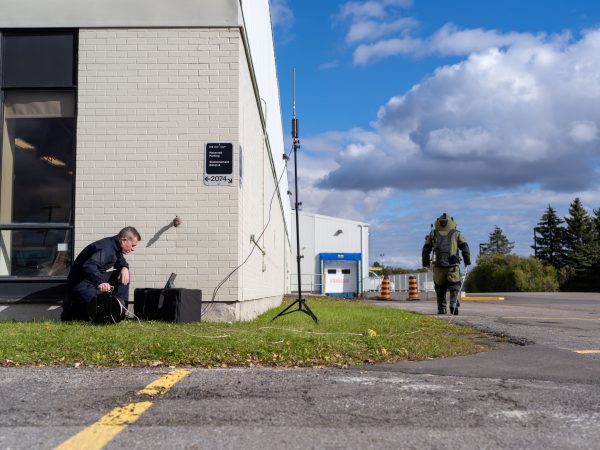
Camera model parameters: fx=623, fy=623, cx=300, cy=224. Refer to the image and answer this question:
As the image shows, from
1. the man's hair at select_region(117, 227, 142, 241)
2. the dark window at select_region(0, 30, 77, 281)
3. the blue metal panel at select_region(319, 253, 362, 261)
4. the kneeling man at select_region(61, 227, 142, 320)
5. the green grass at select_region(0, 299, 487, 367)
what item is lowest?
the green grass at select_region(0, 299, 487, 367)

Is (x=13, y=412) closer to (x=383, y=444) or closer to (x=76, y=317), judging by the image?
(x=383, y=444)

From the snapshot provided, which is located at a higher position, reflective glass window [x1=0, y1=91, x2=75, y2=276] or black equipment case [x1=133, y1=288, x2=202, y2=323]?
reflective glass window [x1=0, y1=91, x2=75, y2=276]

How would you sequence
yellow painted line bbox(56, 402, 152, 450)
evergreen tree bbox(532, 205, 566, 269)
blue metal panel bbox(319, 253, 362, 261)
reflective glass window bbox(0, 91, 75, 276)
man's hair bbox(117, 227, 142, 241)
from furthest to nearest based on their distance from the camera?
evergreen tree bbox(532, 205, 566, 269)
blue metal panel bbox(319, 253, 362, 261)
reflective glass window bbox(0, 91, 75, 276)
man's hair bbox(117, 227, 142, 241)
yellow painted line bbox(56, 402, 152, 450)

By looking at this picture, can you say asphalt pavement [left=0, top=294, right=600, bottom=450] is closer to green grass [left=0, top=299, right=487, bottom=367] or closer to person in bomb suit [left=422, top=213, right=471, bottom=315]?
green grass [left=0, top=299, right=487, bottom=367]

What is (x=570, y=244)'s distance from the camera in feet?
269

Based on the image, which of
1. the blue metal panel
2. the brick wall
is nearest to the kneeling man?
the brick wall

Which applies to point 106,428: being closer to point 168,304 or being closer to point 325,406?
point 325,406

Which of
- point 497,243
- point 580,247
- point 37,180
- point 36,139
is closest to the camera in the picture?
point 37,180

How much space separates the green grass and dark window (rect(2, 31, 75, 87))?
3.79m

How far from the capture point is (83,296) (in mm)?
7738

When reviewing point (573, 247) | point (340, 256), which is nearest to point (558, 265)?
point (573, 247)

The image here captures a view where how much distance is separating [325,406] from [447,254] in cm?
935

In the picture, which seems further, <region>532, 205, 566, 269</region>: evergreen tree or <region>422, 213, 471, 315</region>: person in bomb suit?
<region>532, 205, 566, 269</region>: evergreen tree

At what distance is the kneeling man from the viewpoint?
25.4ft
